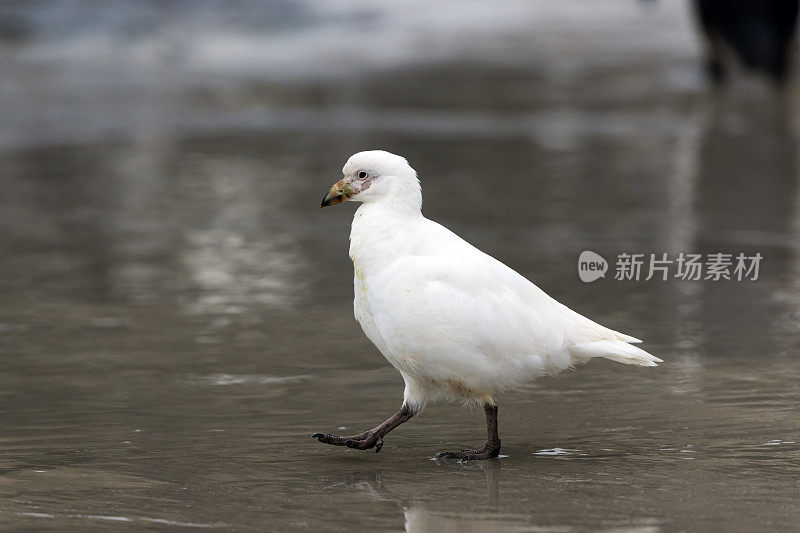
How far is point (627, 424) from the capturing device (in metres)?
6.74

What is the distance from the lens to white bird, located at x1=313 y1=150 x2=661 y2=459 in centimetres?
606

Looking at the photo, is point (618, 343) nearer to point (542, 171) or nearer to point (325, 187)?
point (325, 187)

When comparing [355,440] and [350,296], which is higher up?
[350,296]

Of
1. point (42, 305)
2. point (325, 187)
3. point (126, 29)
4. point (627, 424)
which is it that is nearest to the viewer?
point (627, 424)

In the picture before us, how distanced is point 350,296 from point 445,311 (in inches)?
151

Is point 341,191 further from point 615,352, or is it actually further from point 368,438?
point 615,352

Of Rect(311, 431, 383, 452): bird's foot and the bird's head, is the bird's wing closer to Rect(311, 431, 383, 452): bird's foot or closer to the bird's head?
the bird's head

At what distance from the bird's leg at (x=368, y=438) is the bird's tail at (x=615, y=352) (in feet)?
2.79

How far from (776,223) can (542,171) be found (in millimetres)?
4008

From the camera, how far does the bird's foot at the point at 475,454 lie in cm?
619

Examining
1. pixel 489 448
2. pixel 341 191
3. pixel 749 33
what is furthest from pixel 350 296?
pixel 749 33

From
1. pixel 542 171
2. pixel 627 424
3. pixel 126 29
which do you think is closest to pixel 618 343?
pixel 627 424

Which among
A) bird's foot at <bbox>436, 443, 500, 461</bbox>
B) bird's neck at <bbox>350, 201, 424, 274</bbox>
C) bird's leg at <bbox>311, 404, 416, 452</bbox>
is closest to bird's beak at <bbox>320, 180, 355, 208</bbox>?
bird's neck at <bbox>350, 201, 424, 274</bbox>

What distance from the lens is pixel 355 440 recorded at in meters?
6.32
